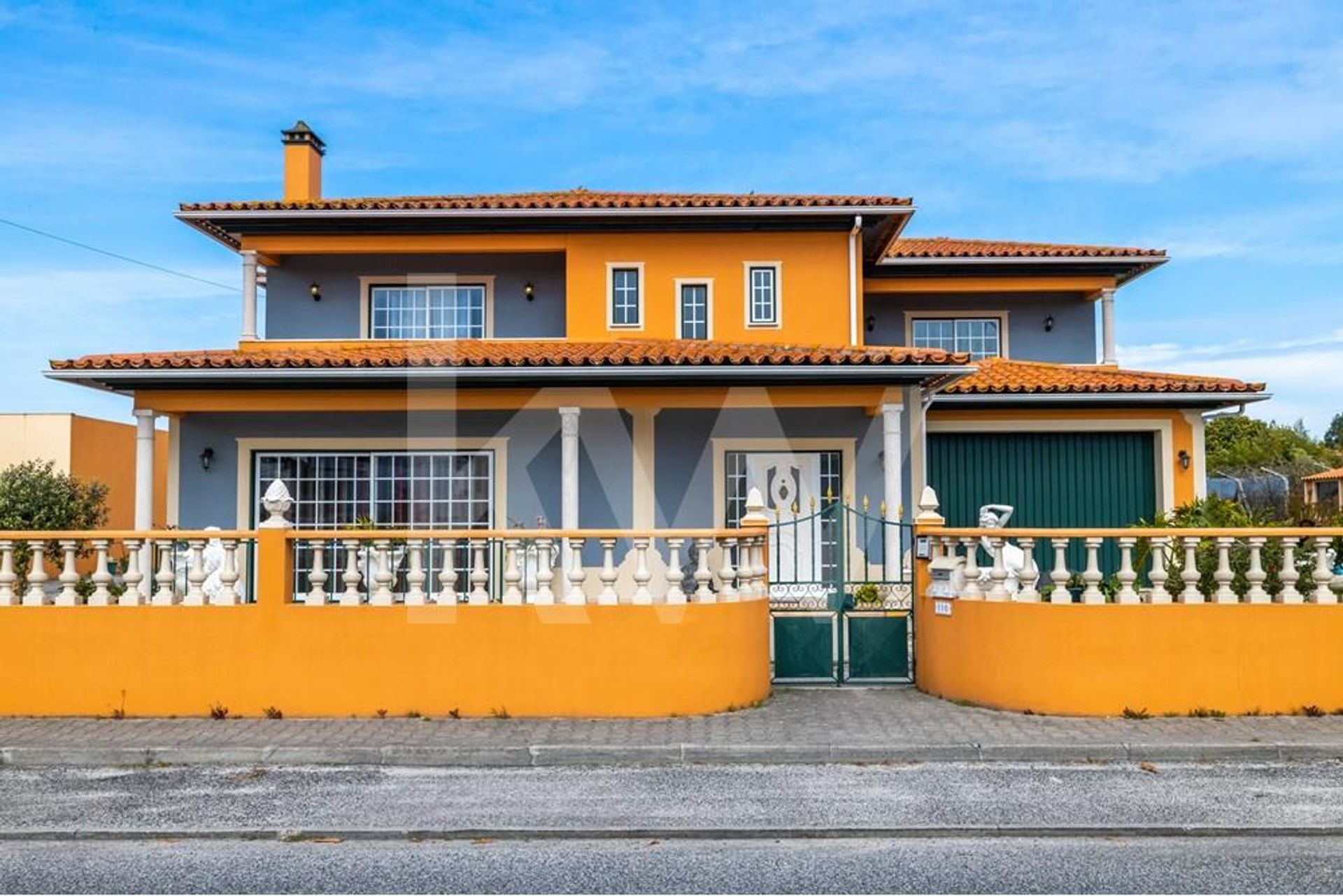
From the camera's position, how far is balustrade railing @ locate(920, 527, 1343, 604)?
8.73 meters

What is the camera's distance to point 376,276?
1642cm

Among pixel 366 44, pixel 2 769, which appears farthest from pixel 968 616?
pixel 366 44

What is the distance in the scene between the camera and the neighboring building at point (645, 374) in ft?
43.9

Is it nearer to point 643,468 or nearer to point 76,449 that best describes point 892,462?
point 643,468

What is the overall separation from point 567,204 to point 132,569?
8070 millimetres

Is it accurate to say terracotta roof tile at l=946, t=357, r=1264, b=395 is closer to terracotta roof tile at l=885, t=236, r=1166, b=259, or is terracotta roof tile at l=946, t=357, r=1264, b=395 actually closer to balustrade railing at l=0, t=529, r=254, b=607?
terracotta roof tile at l=885, t=236, r=1166, b=259

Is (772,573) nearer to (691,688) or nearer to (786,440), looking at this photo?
(786,440)

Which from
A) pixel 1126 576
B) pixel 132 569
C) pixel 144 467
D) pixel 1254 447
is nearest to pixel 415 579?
pixel 132 569

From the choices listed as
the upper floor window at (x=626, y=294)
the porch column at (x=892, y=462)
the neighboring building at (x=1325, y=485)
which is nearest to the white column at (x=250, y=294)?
the upper floor window at (x=626, y=294)

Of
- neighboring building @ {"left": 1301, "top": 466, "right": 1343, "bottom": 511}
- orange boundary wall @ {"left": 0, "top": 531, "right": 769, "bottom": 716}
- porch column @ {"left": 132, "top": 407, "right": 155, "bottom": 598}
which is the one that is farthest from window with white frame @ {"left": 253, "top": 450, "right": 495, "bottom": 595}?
neighboring building @ {"left": 1301, "top": 466, "right": 1343, "bottom": 511}

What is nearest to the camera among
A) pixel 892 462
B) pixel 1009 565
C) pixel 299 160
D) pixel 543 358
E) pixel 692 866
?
pixel 692 866

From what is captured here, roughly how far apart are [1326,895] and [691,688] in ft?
15.3

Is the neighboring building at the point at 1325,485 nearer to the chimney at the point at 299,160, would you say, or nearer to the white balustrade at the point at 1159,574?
the white balustrade at the point at 1159,574

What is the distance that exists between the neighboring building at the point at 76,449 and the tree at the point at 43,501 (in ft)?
9.12
